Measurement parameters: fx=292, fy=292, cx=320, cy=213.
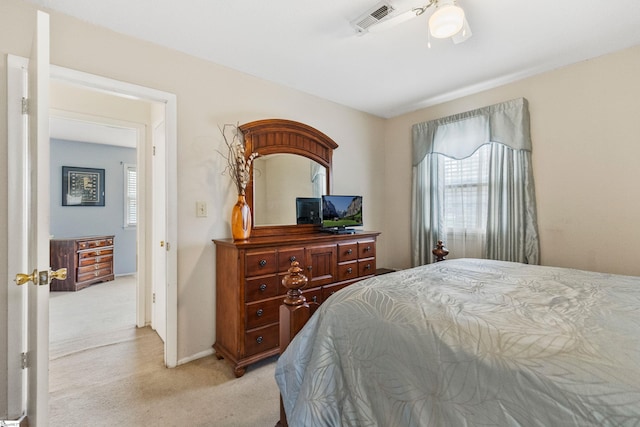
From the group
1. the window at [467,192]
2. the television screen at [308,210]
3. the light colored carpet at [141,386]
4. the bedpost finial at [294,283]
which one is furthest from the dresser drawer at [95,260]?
the window at [467,192]

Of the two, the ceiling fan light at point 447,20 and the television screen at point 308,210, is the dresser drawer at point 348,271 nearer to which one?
the television screen at point 308,210

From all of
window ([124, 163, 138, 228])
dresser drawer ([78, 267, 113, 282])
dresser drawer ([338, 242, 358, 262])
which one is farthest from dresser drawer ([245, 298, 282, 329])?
window ([124, 163, 138, 228])

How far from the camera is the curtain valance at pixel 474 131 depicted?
2.81 metres

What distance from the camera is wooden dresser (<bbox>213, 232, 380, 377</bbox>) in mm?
2150

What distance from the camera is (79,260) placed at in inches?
186

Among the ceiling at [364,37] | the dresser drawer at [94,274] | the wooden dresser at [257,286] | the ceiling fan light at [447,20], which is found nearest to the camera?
the ceiling fan light at [447,20]

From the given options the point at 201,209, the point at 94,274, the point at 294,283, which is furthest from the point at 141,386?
the point at 94,274

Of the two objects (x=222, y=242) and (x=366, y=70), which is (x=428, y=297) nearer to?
(x=222, y=242)

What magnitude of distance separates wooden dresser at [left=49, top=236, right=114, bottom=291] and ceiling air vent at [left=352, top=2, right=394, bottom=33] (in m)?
5.24

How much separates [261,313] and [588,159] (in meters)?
3.02

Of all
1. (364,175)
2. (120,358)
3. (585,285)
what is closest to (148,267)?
(120,358)

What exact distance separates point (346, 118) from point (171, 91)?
1988 millimetres

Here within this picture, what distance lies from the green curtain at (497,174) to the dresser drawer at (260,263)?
6.68ft

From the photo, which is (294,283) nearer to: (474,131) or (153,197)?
(153,197)
